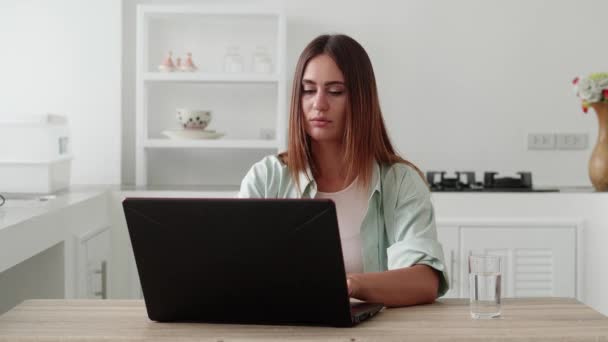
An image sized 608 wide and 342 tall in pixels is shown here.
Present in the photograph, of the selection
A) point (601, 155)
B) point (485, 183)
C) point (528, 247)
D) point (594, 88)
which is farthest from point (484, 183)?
point (594, 88)

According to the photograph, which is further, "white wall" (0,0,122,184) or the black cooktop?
"white wall" (0,0,122,184)

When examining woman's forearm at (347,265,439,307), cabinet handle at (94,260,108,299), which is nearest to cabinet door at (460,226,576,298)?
cabinet handle at (94,260,108,299)

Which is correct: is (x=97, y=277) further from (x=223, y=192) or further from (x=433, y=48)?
(x=433, y=48)

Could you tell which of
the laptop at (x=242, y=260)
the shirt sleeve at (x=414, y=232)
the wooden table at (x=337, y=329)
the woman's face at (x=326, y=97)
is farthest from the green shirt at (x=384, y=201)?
the laptop at (x=242, y=260)

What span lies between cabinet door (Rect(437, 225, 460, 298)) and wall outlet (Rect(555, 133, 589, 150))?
0.81 metres

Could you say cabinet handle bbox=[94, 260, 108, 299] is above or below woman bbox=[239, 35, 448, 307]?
below

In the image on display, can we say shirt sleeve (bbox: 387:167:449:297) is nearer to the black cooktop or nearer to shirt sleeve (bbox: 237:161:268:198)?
shirt sleeve (bbox: 237:161:268:198)

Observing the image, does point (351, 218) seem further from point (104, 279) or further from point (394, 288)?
point (104, 279)

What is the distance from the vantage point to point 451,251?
3477 millimetres

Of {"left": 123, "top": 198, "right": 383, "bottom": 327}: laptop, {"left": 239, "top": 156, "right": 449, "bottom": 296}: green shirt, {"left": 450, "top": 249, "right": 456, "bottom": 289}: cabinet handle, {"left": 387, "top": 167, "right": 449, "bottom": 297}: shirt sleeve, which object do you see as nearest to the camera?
{"left": 123, "top": 198, "right": 383, "bottom": 327}: laptop

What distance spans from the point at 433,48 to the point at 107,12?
4.85ft

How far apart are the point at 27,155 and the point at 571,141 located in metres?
2.39

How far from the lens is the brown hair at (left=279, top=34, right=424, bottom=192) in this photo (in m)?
1.98

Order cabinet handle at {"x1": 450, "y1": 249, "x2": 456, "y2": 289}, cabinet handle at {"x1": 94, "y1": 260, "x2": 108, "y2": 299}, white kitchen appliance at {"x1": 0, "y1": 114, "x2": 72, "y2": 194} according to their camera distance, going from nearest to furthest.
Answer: white kitchen appliance at {"x1": 0, "y1": 114, "x2": 72, "y2": 194}
cabinet handle at {"x1": 94, "y1": 260, "x2": 108, "y2": 299}
cabinet handle at {"x1": 450, "y1": 249, "x2": 456, "y2": 289}
